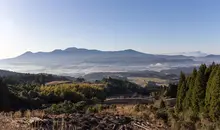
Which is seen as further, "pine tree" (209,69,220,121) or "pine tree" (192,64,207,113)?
"pine tree" (192,64,207,113)

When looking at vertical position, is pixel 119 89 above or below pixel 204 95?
below

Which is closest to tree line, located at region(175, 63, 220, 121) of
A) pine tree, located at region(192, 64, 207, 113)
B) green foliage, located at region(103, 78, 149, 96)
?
pine tree, located at region(192, 64, 207, 113)

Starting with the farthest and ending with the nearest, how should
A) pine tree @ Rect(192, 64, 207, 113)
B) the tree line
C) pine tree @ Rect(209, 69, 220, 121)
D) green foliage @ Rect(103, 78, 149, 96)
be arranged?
green foliage @ Rect(103, 78, 149, 96), pine tree @ Rect(192, 64, 207, 113), the tree line, pine tree @ Rect(209, 69, 220, 121)

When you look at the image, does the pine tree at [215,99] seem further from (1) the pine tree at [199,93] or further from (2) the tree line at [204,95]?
(1) the pine tree at [199,93]

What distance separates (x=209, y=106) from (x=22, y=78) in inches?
2104

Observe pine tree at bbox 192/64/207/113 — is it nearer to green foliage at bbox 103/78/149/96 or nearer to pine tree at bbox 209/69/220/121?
pine tree at bbox 209/69/220/121

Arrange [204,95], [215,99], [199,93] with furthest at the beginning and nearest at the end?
[199,93] < [204,95] < [215,99]

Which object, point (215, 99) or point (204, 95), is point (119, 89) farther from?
point (215, 99)

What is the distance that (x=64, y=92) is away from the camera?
1332 inches

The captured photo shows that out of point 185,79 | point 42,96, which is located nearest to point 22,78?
point 42,96

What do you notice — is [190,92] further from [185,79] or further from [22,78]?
[22,78]

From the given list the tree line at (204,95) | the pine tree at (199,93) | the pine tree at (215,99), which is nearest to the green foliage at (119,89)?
the tree line at (204,95)

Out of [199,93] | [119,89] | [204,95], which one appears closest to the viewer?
[204,95]

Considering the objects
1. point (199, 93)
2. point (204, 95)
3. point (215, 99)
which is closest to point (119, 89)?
Result: point (199, 93)
